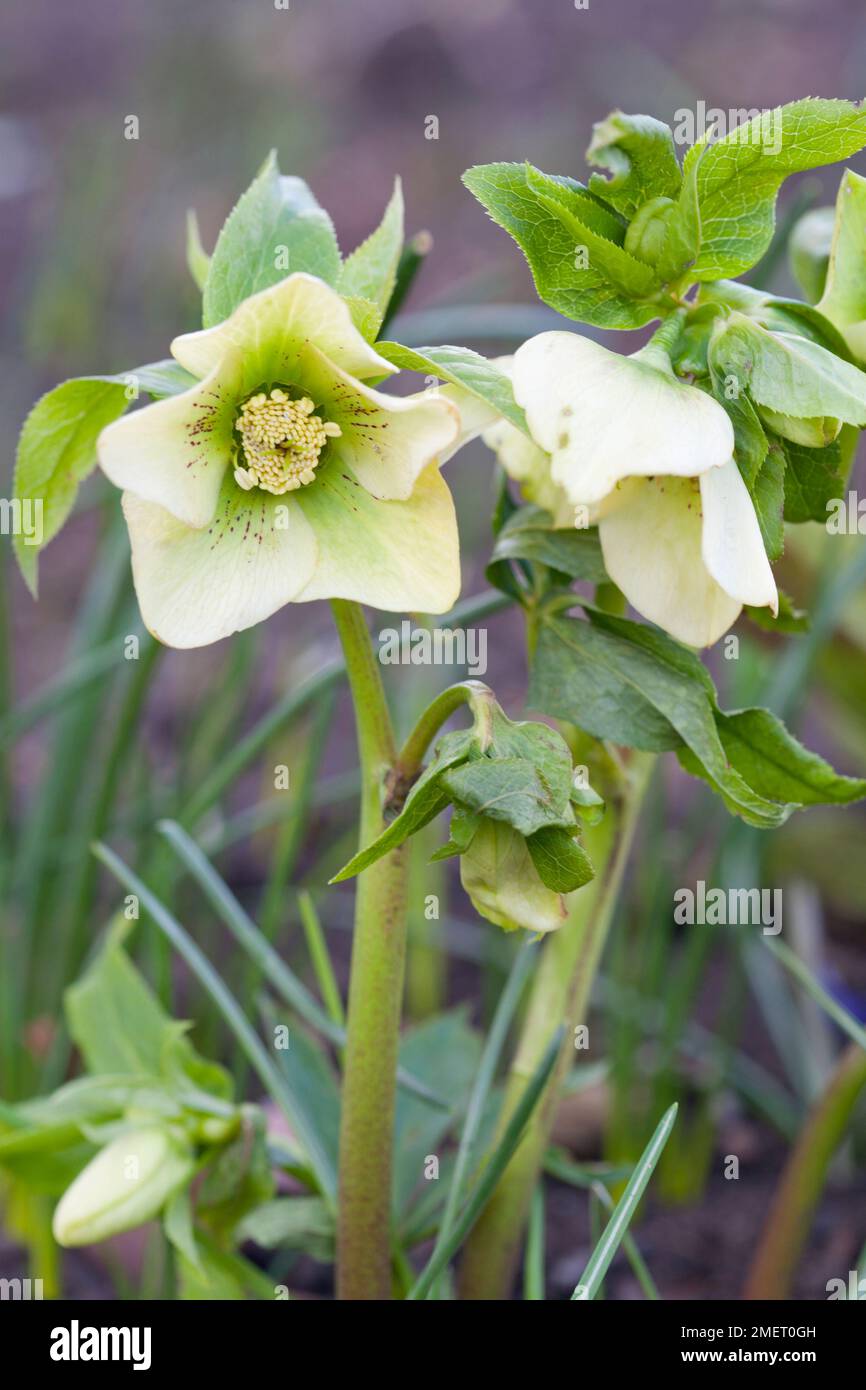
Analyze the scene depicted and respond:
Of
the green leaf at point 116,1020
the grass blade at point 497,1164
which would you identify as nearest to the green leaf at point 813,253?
the grass blade at point 497,1164

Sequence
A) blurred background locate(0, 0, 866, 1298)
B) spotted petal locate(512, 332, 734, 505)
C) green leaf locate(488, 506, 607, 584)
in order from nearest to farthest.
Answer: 1. spotted petal locate(512, 332, 734, 505)
2. green leaf locate(488, 506, 607, 584)
3. blurred background locate(0, 0, 866, 1298)

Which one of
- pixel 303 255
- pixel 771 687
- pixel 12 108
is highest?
pixel 12 108

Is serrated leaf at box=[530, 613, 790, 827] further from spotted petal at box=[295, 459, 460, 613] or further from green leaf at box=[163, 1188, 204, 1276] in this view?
green leaf at box=[163, 1188, 204, 1276]

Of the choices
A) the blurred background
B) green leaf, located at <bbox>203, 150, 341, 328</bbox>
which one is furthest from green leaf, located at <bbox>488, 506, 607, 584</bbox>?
the blurred background

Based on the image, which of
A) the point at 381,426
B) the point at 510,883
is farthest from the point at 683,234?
the point at 510,883

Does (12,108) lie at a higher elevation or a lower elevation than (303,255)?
higher
